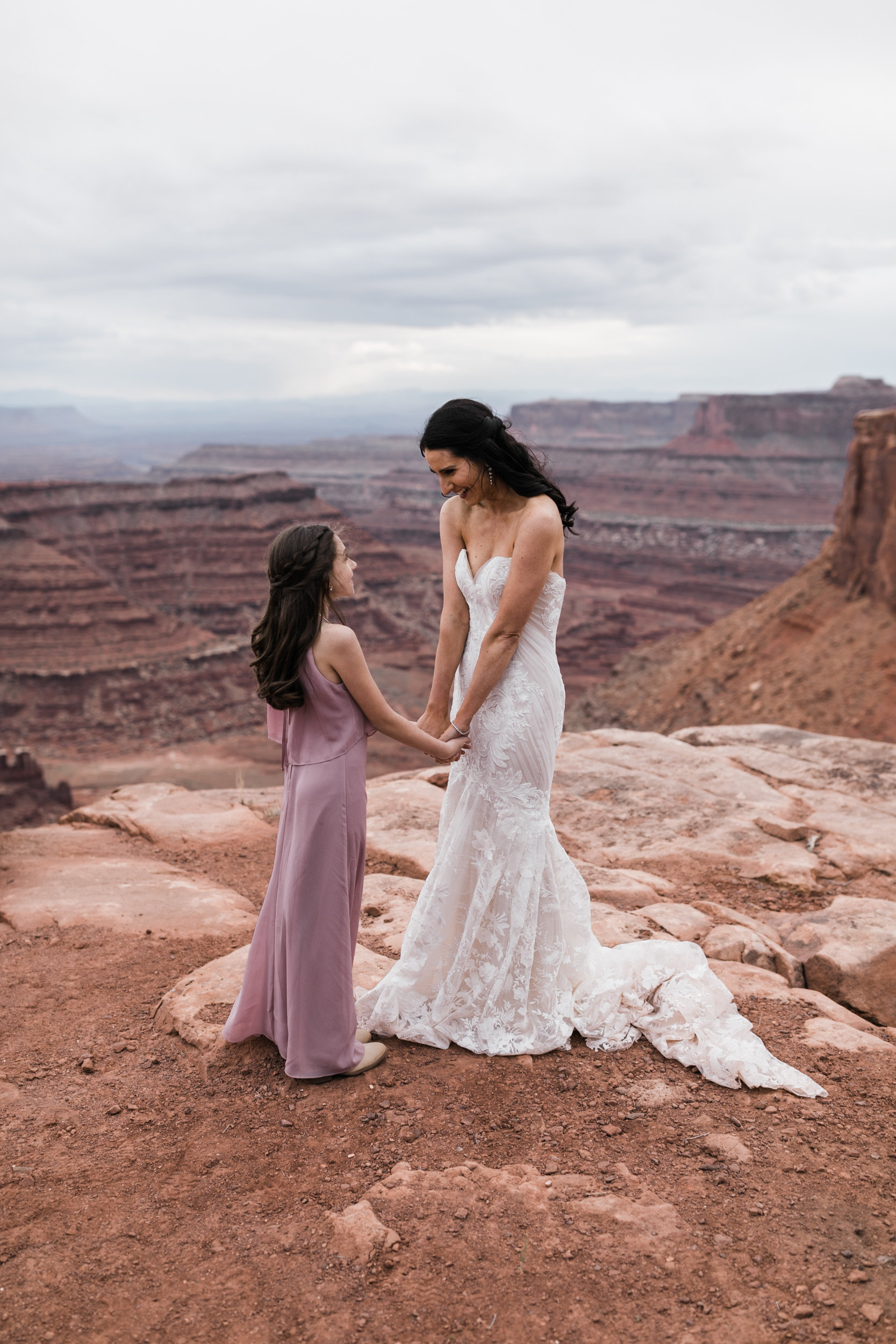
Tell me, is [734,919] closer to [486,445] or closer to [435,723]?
[435,723]

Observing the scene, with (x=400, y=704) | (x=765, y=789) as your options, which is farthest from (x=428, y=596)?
(x=765, y=789)

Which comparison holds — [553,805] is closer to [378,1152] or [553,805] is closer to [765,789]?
[765,789]

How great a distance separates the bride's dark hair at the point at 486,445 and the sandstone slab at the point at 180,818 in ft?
12.4

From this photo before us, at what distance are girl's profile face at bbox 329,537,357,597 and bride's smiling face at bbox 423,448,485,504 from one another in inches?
14.8

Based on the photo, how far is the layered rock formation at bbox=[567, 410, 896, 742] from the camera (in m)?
14.5

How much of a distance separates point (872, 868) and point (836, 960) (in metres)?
1.55

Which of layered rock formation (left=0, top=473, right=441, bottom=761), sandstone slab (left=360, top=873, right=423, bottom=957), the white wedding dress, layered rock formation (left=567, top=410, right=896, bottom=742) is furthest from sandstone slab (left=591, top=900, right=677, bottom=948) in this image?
layered rock formation (left=0, top=473, right=441, bottom=761)

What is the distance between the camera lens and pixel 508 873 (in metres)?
3.17

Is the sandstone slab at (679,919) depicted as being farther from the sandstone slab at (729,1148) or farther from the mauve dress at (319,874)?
the mauve dress at (319,874)

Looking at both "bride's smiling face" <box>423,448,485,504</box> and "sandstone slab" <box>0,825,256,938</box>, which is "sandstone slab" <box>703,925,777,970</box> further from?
"bride's smiling face" <box>423,448,485,504</box>

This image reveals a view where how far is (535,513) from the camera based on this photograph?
2951mm

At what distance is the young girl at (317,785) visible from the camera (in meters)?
2.85

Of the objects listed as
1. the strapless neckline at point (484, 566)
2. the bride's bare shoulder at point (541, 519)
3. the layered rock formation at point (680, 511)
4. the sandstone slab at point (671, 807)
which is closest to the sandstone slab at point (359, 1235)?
the strapless neckline at point (484, 566)

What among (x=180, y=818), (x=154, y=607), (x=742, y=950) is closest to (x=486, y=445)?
(x=742, y=950)
